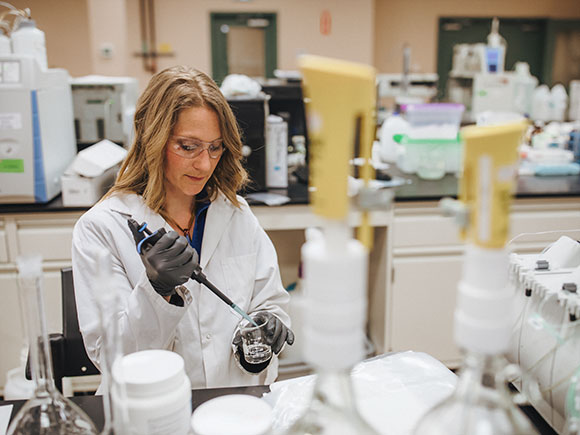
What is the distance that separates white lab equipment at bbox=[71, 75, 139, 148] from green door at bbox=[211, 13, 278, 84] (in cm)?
365

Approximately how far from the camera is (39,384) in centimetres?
69

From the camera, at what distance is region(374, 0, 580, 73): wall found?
661 cm

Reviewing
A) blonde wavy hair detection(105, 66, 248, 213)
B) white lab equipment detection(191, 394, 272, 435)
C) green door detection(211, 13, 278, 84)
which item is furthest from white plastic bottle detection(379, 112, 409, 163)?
green door detection(211, 13, 278, 84)

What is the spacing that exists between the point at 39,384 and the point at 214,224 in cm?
83

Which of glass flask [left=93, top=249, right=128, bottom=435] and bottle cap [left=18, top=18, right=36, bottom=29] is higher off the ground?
bottle cap [left=18, top=18, right=36, bottom=29]

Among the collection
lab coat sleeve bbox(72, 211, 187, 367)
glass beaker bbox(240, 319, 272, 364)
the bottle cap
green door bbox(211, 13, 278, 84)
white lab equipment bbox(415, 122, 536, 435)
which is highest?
green door bbox(211, 13, 278, 84)

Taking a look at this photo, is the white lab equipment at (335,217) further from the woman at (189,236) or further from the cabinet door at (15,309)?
the cabinet door at (15,309)

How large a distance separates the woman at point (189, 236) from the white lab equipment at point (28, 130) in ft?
3.32

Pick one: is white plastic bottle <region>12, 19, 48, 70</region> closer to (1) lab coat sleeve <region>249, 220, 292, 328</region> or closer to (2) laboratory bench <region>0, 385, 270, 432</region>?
(1) lab coat sleeve <region>249, 220, 292, 328</region>

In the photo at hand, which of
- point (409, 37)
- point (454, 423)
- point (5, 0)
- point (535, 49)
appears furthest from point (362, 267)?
point (535, 49)

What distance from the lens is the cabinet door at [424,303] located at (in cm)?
260

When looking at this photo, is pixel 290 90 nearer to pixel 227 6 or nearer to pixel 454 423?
pixel 454 423

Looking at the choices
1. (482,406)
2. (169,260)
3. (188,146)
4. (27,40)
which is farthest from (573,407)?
(27,40)

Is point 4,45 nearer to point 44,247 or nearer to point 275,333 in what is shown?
point 44,247
